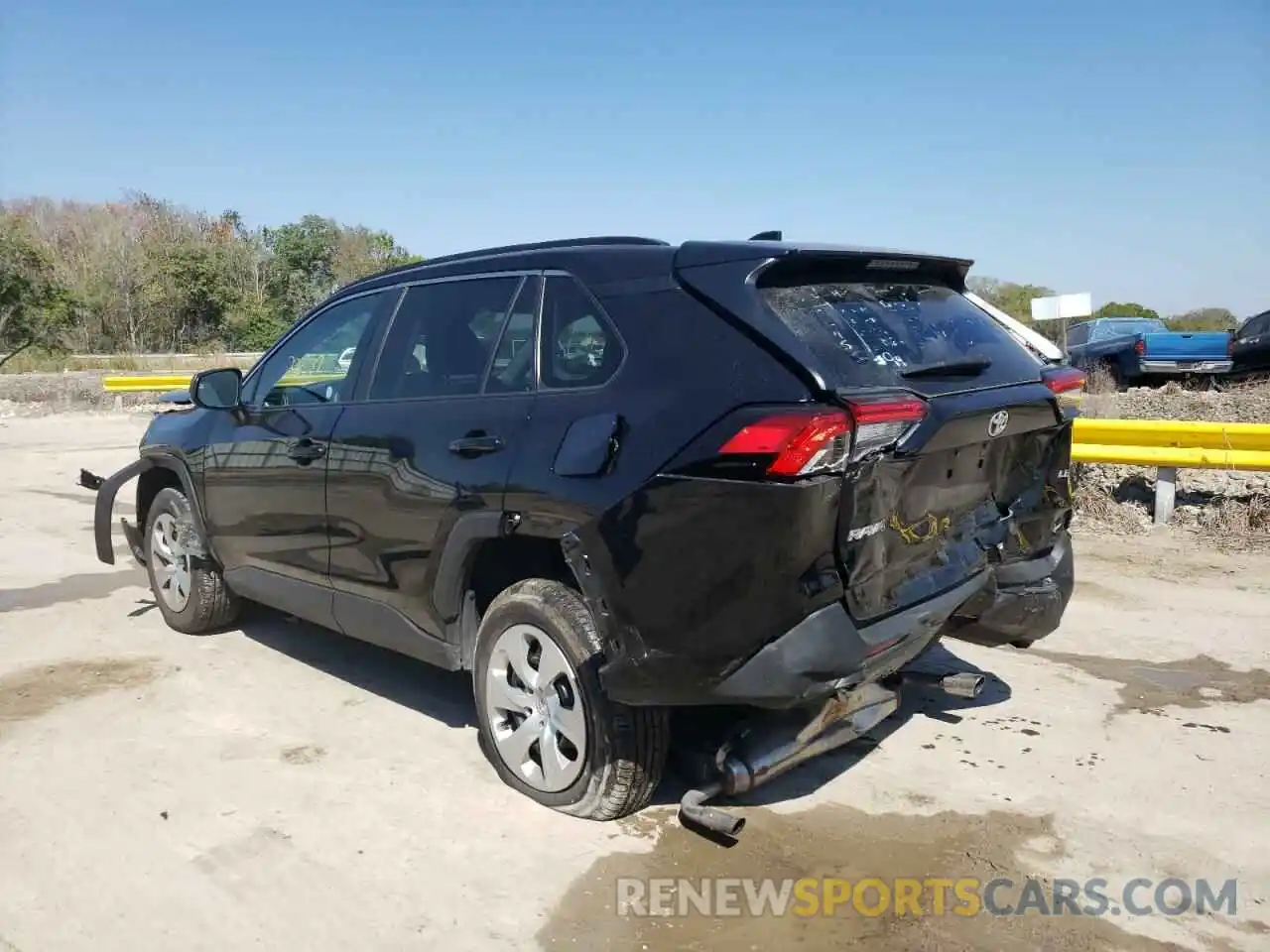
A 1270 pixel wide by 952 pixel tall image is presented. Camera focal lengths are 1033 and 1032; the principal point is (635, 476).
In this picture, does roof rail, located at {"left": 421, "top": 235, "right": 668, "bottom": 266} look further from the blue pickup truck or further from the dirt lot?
the blue pickup truck

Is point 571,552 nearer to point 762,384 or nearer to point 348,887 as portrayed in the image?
point 762,384

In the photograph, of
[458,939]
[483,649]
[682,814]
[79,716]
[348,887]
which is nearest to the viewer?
[458,939]

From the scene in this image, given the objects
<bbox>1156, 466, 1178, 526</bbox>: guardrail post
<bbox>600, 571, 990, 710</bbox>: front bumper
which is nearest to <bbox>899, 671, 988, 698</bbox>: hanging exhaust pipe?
<bbox>600, 571, 990, 710</bbox>: front bumper

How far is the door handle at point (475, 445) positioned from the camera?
3689 mm

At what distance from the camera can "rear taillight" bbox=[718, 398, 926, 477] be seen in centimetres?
290

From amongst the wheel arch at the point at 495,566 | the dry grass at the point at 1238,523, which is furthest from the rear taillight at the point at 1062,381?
the dry grass at the point at 1238,523

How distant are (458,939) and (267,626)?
3463mm

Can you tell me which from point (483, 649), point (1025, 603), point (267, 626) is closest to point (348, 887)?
point (483, 649)

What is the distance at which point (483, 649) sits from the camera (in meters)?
3.77

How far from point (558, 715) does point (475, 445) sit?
3.30 feet

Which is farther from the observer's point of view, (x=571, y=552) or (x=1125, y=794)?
(x=1125, y=794)

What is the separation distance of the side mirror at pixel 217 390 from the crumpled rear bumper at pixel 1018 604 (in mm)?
3582

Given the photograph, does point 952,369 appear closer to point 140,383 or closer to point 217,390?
point 217,390

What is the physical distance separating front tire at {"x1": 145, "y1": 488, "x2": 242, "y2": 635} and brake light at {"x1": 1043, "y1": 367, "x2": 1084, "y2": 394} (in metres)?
4.20
